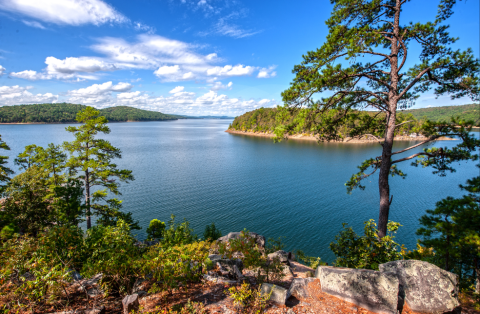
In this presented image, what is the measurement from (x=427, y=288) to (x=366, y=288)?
1407 mm

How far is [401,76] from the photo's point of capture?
8164 millimetres

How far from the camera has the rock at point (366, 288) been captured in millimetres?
4844

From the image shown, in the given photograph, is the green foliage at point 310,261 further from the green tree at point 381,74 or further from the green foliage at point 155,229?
the green foliage at point 155,229

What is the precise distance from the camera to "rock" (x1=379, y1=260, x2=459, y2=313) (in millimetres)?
4855

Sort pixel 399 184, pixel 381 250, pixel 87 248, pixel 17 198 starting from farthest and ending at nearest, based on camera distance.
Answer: pixel 399 184 → pixel 17 198 → pixel 381 250 → pixel 87 248

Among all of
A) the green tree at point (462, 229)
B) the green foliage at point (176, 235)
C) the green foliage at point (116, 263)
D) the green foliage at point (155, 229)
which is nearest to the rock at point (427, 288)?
the green tree at point (462, 229)

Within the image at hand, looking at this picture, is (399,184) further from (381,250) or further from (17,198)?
(17,198)

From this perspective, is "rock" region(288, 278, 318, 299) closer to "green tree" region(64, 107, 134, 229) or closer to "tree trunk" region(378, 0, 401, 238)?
"tree trunk" region(378, 0, 401, 238)

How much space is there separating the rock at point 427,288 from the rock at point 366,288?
1.40 feet

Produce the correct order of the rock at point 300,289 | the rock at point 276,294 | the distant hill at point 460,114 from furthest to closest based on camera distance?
the distant hill at point 460,114 < the rock at point 300,289 < the rock at point 276,294

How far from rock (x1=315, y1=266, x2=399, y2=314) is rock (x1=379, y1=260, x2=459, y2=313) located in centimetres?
43

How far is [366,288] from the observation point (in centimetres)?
501

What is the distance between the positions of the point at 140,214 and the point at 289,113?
2031 centimetres

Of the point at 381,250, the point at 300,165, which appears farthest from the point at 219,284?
the point at 300,165
